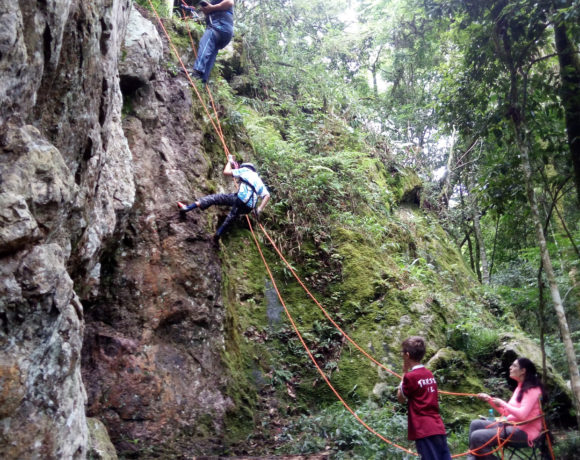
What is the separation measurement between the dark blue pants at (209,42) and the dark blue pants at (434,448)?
7.21 m

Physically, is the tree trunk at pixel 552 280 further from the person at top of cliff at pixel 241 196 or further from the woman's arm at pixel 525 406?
the person at top of cliff at pixel 241 196

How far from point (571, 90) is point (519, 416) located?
3.90 m

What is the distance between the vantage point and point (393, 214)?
13.1 m

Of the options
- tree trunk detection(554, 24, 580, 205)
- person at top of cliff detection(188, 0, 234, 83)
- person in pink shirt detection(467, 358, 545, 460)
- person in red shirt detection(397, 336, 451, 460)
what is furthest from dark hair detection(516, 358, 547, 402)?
person at top of cliff detection(188, 0, 234, 83)

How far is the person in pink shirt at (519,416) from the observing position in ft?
15.8

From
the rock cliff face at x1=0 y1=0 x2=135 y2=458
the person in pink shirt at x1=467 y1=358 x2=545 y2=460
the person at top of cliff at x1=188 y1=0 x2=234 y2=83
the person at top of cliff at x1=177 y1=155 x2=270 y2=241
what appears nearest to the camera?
the rock cliff face at x1=0 y1=0 x2=135 y2=458

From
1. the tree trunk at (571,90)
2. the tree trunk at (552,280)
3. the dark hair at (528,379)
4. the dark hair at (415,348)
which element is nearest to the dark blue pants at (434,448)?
the dark hair at (415,348)

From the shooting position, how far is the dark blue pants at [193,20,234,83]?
879 cm

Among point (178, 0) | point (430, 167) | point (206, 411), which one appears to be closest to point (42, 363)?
point (206, 411)

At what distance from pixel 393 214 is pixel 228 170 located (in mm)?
6853

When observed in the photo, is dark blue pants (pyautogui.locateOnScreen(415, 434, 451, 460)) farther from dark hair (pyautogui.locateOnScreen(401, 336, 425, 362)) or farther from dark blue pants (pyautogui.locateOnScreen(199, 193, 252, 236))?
dark blue pants (pyautogui.locateOnScreen(199, 193, 252, 236))

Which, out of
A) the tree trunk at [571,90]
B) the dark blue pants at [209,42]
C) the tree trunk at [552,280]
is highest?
the dark blue pants at [209,42]

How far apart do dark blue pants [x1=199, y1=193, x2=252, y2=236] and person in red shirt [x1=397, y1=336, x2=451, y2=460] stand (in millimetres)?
3685

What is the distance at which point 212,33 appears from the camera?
8781mm
